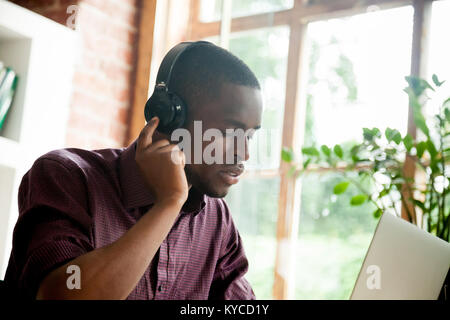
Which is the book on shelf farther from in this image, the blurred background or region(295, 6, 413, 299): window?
region(295, 6, 413, 299): window

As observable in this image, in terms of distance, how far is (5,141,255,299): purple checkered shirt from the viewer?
0.89 m

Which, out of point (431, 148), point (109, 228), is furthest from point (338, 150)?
point (109, 228)

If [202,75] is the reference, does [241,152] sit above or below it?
below

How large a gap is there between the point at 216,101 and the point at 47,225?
42 cm

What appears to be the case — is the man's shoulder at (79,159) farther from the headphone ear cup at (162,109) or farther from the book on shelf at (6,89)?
the book on shelf at (6,89)

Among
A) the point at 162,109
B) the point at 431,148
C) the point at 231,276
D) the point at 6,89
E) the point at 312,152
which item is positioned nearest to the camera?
the point at 162,109

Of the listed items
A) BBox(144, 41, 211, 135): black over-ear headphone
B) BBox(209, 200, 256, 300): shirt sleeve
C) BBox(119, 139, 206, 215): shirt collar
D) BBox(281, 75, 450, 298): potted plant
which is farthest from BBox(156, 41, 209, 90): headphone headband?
BBox(281, 75, 450, 298): potted plant

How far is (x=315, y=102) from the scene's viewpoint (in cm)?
228

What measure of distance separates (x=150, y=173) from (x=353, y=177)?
50.7 inches

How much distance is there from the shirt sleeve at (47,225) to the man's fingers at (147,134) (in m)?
0.13

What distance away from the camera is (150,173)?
979 mm

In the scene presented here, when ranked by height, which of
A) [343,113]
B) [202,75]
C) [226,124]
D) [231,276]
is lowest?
[231,276]

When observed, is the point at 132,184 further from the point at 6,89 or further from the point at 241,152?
the point at 6,89

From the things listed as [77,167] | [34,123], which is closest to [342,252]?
[34,123]
